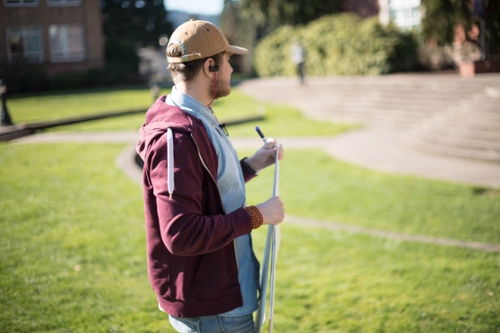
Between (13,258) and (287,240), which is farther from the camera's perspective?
(287,240)

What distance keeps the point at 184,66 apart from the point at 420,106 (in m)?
14.9

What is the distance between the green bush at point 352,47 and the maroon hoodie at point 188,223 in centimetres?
2098

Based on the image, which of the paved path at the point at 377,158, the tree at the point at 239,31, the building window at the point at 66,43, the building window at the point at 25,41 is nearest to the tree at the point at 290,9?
the tree at the point at 239,31

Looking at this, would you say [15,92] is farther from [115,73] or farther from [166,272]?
[166,272]

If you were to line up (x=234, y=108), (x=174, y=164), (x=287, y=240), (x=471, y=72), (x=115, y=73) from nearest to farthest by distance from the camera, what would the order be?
1. (x=174, y=164)
2. (x=287, y=240)
3. (x=471, y=72)
4. (x=234, y=108)
5. (x=115, y=73)

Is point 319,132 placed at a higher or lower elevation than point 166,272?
lower

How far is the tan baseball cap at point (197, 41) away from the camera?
6.77 feet

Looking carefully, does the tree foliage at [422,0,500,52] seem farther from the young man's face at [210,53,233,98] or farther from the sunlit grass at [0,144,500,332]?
the young man's face at [210,53,233,98]

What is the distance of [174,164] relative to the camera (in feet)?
6.24

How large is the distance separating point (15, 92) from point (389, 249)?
2861cm

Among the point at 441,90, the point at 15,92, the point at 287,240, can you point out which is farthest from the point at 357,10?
the point at 287,240

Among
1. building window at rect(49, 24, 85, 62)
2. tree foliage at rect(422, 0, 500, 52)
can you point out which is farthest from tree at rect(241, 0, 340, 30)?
tree foliage at rect(422, 0, 500, 52)

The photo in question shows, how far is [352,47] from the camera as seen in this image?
900 inches

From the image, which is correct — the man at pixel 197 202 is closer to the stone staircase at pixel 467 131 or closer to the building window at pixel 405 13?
the stone staircase at pixel 467 131
